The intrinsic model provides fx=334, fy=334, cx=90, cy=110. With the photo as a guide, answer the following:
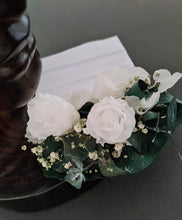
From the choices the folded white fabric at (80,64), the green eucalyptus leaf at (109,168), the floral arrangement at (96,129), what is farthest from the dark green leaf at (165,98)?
the folded white fabric at (80,64)

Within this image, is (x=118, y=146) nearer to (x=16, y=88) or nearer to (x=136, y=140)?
(x=136, y=140)

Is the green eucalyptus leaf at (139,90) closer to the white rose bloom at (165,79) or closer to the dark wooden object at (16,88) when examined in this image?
the white rose bloom at (165,79)

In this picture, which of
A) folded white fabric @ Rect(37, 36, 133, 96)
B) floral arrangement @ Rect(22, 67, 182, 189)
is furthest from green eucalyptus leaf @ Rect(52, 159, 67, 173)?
folded white fabric @ Rect(37, 36, 133, 96)

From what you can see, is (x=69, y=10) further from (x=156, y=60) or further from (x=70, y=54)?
(x=156, y=60)

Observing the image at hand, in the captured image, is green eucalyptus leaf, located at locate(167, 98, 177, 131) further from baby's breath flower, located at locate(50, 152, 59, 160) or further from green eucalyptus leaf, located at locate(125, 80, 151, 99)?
baby's breath flower, located at locate(50, 152, 59, 160)

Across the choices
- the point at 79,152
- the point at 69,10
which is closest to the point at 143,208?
the point at 79,152
